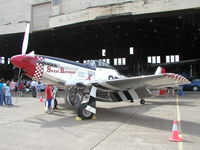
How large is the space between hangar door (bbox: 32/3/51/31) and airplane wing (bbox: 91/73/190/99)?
19296 millimetres

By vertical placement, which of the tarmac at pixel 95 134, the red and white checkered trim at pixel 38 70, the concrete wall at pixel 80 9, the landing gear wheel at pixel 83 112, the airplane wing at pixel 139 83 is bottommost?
the tarmac at pixel 95 134

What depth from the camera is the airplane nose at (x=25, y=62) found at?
25.5 ft

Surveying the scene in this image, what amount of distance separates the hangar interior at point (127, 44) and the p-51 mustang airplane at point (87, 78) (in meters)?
16.7

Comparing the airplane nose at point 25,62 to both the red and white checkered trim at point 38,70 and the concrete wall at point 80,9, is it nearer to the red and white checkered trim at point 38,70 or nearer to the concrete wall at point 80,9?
the red and white checkered trim at point 38,70

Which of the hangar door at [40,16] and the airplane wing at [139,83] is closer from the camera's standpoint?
the airplane wing at [139,83]

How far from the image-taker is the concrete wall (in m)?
16.5

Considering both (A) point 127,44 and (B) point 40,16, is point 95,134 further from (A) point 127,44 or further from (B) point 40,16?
(A) point 127,44

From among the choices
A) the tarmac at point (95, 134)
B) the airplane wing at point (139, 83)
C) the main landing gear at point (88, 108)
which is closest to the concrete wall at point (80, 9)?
the airplane wing at point (139, 83)

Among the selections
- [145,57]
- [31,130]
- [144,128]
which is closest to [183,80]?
[144,128]

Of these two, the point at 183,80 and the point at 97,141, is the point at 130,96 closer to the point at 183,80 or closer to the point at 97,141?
the point at 183,80

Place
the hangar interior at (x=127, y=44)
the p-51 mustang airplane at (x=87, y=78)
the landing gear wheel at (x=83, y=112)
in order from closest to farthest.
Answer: the p-51 mustang airplane at (x=87, y=78)
the landing gear wheel at (x=83, y=112)
the hangar interior at (x=127, y=44)

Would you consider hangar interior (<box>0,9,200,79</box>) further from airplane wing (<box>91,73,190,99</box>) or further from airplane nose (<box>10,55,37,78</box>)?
airplane nose (<box>10,55,37,78</box>)

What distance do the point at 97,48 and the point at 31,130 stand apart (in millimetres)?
36669

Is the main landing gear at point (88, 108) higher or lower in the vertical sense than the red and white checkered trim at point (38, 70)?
lower
